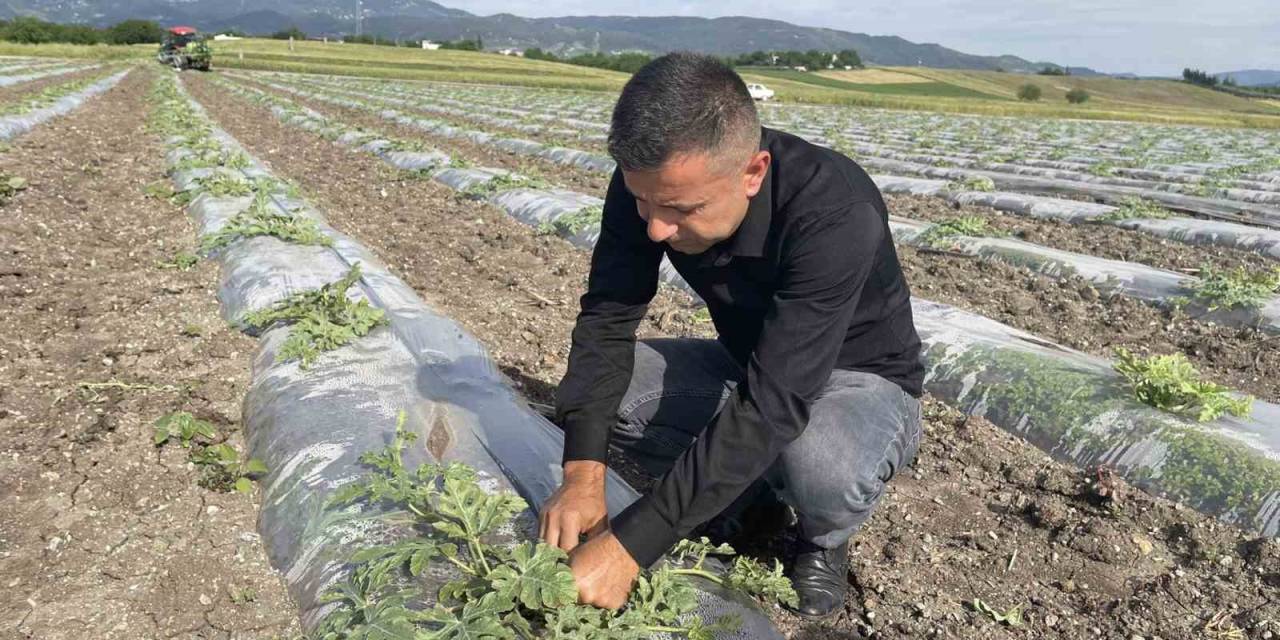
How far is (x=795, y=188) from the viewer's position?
212cm

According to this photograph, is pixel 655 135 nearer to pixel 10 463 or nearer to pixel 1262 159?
pixel 10 463

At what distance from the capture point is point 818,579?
2.43 m

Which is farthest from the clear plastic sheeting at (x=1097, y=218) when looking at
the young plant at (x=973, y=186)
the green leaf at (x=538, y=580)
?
the green leaf at (x=538, y=580)

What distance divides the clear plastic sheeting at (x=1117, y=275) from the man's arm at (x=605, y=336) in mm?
4170

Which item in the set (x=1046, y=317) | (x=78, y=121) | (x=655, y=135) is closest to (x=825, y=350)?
(x=655, y=135)

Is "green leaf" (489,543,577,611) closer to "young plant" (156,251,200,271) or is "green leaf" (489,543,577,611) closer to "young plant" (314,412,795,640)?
"young plant" (314,412,795,640)

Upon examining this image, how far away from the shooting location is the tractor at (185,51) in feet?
120

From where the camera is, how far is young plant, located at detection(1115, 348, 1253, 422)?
3.09 m

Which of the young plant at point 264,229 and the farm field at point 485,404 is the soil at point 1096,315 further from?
the young plant at point 264,229

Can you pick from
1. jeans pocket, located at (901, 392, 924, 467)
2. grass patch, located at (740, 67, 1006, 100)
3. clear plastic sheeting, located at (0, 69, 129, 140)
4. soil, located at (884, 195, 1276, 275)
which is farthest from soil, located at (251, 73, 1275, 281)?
grass patch, located at (740, 67, 1006, 100)

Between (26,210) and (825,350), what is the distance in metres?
6.67

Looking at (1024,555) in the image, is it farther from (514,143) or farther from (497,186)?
(514,143)

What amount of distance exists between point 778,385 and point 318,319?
2.20 meters

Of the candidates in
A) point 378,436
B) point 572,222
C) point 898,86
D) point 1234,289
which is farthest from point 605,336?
point 898,86
